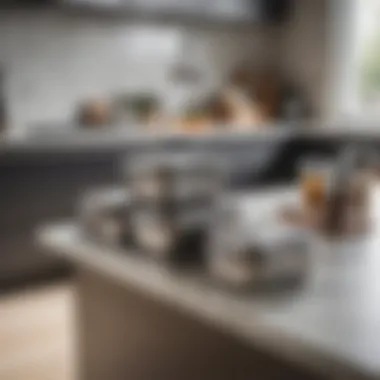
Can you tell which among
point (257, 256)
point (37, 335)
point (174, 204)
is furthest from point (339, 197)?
point (37, 335)

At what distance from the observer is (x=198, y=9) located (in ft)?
13.0

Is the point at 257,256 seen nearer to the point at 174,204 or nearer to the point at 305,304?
the point at 305,304

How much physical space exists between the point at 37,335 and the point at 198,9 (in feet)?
8.23

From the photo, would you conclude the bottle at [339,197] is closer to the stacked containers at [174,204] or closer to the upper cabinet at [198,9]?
the stacked containers at [174,204]

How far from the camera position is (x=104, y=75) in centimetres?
384

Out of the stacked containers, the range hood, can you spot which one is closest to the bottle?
the stacked containers

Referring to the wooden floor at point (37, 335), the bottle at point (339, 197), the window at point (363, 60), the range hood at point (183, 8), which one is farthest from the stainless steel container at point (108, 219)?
the window at point (363, 60)

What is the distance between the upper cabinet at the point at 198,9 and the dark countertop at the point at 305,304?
2601mm

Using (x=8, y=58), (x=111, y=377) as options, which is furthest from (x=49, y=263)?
(x=111, y=377)

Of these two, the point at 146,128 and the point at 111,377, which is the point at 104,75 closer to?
the point at 146,128

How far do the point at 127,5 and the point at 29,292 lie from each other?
5.97ft

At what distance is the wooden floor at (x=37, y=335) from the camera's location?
205 centimetres

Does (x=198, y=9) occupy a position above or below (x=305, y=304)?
above

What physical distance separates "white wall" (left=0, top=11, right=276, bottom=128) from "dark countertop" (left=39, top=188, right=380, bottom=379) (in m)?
2.49
